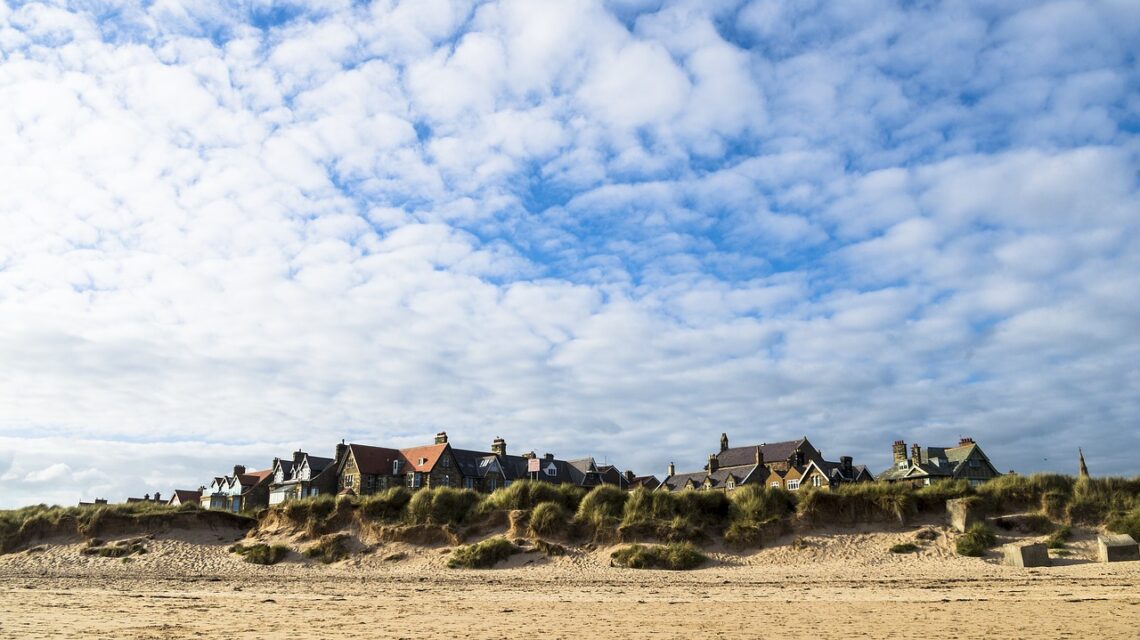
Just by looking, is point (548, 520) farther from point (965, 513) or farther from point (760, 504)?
point (965, 513)

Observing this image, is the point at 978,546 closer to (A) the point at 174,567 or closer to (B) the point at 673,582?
(B) the point at 673,582

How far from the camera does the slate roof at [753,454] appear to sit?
7825 cm

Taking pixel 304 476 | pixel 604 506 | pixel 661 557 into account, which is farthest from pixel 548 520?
pixel 304 476

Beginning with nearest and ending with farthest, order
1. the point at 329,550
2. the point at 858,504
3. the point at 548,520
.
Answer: the point at 858,504 < the point at 548,520 < the point at 329,550

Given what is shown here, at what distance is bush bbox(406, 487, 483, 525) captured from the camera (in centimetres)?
3350

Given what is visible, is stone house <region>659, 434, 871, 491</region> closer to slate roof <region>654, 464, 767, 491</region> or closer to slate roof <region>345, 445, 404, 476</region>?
slate roof <region>654, 464, 767, 491</region>

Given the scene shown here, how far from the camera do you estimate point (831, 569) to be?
25.8 m

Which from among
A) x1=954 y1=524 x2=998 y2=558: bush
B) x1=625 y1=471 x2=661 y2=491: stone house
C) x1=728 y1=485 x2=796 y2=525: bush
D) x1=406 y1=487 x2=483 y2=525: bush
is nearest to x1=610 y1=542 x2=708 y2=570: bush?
x1=728 y1=485 x2=796 y2=525: bush

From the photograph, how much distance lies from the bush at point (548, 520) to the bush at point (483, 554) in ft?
4.50

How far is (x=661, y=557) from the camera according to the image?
1109 inches

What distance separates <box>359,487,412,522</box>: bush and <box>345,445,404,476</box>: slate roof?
124 feet

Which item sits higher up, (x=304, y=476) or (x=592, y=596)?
(x=304, y=476)

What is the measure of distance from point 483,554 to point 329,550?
7.58 meters

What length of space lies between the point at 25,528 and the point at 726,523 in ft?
113
